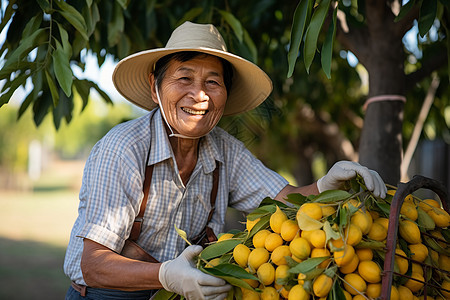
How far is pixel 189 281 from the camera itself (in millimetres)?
1464

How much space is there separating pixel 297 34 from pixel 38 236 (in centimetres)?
1001

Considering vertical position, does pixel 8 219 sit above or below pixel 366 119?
below

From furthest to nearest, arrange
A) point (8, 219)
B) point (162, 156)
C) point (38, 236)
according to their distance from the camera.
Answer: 1. point (8, 219)
2. point (38, 236)
3. point (162, 156)

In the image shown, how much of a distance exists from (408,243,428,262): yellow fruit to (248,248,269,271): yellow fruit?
413 millimetres

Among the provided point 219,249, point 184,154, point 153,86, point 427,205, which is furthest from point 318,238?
point 153,86

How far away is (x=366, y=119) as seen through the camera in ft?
8.17

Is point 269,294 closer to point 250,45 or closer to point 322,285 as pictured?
point 322,285

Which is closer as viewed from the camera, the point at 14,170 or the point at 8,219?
the point at 8,219

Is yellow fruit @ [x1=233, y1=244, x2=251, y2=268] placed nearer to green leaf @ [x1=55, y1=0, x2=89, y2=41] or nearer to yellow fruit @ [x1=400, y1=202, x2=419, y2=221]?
yellow fruit @ [x1=400, y1=202, x2=419, y2=221]

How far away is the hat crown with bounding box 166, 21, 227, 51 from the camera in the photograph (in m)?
1.96

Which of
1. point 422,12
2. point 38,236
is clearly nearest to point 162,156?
point 422,12

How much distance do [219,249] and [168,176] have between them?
520mm

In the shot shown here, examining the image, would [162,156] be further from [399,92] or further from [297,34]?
[399,92]

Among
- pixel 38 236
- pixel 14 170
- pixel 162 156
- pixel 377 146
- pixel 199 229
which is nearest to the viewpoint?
pixel 162 156
